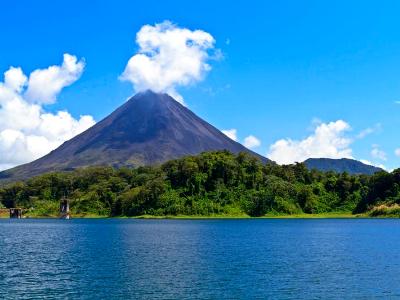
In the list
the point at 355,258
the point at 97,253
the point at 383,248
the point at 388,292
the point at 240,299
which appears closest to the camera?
the point at 240,299

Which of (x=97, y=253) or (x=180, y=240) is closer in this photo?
(x=97, y=253)

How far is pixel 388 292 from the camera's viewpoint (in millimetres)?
39875

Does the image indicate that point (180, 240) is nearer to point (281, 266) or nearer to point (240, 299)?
point (281, 266)

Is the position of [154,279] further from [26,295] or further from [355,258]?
[355,258]

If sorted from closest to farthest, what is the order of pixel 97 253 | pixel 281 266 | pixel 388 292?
pixel 388 292 < pixel 281 266 < pixel 97 253

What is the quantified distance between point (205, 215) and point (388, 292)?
6311 inches

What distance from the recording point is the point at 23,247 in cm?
7519

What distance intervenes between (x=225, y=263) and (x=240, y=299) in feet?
61.3

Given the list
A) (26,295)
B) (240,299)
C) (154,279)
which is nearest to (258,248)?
(154,279)

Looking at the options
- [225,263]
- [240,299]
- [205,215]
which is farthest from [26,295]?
[205,215]

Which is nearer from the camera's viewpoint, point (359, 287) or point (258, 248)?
point (359, 287)

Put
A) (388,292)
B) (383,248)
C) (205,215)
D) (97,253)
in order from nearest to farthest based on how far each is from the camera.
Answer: (388,292), (97,253), (383,248), (205,215)

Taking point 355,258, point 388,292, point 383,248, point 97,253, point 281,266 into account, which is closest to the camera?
point 388,292

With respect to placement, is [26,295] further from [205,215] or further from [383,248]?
[205,215]
